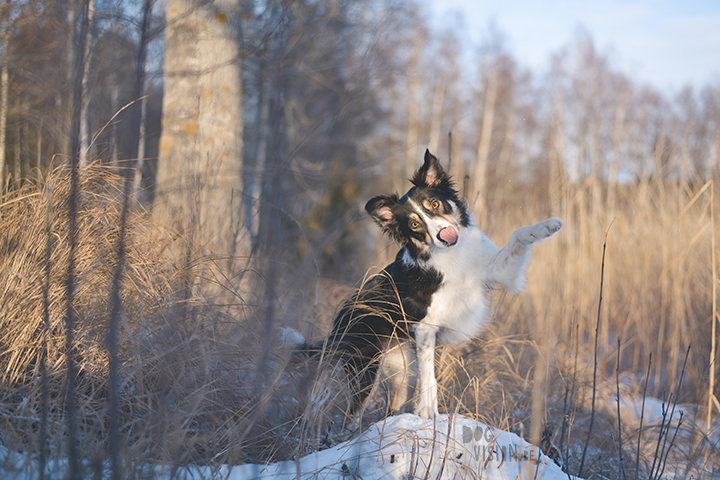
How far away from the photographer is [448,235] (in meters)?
2.19

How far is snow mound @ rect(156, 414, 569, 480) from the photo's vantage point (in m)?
1.67

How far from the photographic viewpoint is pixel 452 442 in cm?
179

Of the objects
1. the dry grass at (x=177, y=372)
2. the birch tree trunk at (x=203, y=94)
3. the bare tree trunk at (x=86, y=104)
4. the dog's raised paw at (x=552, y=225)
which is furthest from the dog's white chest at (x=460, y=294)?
the birch tree trunk at (x=203, y=94)

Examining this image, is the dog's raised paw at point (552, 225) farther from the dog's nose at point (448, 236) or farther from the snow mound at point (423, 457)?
the snow mound at point (423, 457)

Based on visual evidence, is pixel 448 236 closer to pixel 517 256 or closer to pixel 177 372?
pixel 517 256

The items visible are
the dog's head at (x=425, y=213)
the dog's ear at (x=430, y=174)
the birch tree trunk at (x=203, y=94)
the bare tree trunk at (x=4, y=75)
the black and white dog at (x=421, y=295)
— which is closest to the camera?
the black and white dog at (x=421, y=295)

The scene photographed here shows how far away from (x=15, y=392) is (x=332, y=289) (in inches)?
130

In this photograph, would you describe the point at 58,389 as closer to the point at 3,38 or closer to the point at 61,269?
the point at 61,269

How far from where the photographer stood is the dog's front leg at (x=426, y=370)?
Answer: 2.02 metres

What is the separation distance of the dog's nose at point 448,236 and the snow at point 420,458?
863mm

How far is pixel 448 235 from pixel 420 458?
3.49ft

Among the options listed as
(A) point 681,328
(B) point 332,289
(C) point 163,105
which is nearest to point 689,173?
(A) point 681,328

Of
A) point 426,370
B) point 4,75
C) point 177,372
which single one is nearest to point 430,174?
point 426,370

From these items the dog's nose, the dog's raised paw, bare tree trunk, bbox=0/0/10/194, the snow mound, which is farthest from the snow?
bare tree trunk, bbox=0/0/10/194
